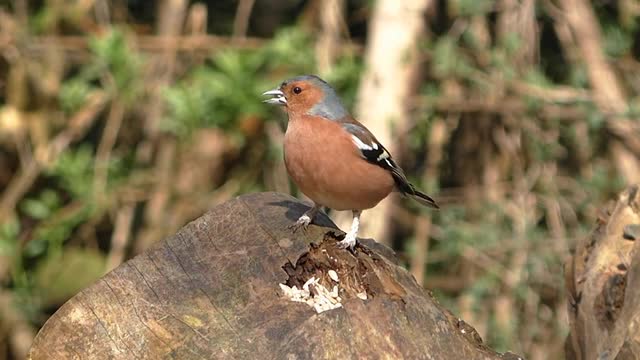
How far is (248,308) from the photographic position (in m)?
3.96

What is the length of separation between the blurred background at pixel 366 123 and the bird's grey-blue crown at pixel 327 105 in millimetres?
A: 2558

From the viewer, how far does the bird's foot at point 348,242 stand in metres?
4.32

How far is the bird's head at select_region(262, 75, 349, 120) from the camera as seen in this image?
5.58 metres

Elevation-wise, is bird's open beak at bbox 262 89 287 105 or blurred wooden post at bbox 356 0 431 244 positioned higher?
bird's open beak at bbox 262 89 287 105

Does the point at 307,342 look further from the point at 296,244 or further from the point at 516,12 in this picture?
the point at 516,12

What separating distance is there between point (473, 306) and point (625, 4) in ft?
7.92

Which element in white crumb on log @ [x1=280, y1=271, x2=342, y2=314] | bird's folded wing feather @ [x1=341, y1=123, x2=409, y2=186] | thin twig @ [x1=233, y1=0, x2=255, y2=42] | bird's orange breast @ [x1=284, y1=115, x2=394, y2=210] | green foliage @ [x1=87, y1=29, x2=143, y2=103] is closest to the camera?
white crumb on log @ [x1=280, y1=271, x2=342, y2=314]

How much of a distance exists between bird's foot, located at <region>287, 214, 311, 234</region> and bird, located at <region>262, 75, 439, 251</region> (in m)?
0.42

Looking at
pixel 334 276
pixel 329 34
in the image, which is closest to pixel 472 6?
pixel 329 34

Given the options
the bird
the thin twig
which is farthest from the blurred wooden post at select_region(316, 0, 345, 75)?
the bird

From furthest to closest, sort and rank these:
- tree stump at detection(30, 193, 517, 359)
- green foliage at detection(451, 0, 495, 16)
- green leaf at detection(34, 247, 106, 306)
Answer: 1. green leaf at detection(34, 247, 106, 306)
2. green foliage at detection(451, 0, 495, 16)
3. tree stump at detection(30, 193, 517, 359)

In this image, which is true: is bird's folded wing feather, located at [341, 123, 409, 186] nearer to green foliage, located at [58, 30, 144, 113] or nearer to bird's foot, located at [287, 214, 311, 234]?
bird's foot, located at [287, 214, 311, 234]

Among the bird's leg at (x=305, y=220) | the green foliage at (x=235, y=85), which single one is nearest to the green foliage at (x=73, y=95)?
the green foliage at (x=235, y=85)

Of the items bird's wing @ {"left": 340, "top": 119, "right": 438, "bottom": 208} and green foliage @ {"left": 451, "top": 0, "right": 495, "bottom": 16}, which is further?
green foliage @ {"left": 451, "top": 0, "right": 495, "bottom": 16}
